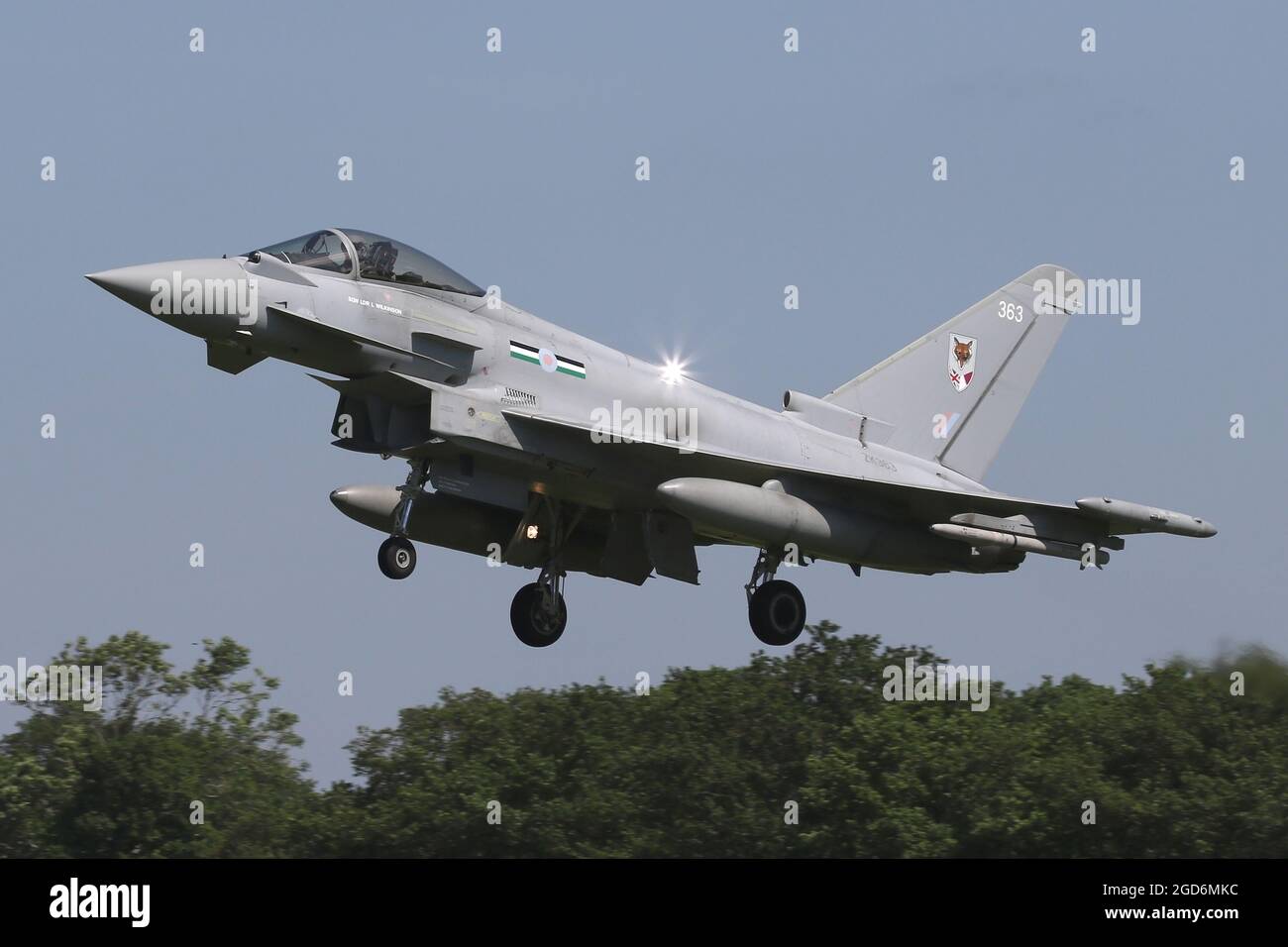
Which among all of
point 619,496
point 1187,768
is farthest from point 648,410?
point 1187,768

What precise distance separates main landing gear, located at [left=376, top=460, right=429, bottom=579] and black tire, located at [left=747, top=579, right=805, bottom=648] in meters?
4.30

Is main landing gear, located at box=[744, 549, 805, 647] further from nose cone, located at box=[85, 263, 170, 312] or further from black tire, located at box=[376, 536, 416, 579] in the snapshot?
nose cone, located at box=[85, 263, 170, 312]

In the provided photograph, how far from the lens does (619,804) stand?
35.8 metres

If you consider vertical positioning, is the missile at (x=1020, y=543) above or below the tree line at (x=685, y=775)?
above

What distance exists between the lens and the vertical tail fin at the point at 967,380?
2364 cm

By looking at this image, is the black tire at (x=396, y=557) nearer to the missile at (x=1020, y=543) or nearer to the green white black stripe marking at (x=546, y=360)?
the green white black stripe marking at (x=546, y=360)

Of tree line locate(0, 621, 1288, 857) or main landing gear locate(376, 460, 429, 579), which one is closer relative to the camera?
main landing gear locate(376, 460, 429, 579)

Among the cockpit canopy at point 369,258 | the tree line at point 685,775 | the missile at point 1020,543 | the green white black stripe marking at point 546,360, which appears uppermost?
the cockpit canopy at point 369,258

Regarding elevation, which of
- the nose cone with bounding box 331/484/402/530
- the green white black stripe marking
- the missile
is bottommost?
the missile

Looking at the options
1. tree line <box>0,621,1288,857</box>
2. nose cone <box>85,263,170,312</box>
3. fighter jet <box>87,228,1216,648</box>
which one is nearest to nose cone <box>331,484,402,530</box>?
fighter jet <box>87,228,1216,648</box>

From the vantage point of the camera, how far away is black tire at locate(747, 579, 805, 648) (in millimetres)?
21359

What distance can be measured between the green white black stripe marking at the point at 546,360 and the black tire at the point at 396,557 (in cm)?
231

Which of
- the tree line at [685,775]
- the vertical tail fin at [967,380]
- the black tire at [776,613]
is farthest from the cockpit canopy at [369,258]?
the tree line at [685,775]
